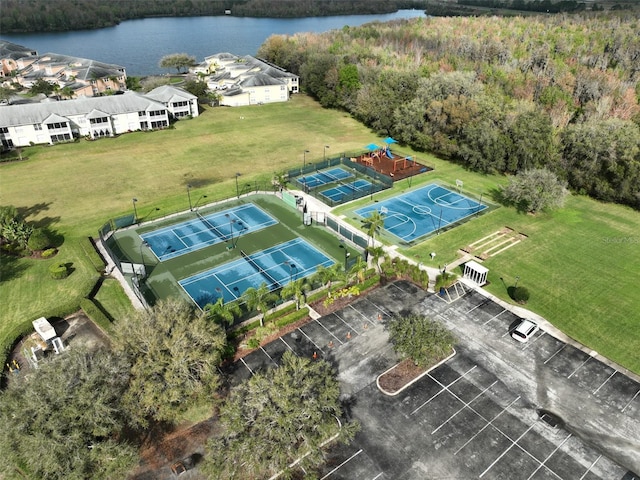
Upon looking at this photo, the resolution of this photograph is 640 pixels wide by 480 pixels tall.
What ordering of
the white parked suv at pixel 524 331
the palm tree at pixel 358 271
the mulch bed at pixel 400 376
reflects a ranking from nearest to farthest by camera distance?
1. the mulch bed at pixel 400 376
2. the white parked suv at pixel 524 331
3. the palm tree at pixel 358 271

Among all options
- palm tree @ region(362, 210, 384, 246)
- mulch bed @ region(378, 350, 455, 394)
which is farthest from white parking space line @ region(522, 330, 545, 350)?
palm tree @ region(362, 210, 384, 246)

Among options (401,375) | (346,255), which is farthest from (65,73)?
(401,375)

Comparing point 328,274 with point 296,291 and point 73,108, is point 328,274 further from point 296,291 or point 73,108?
point 73,108

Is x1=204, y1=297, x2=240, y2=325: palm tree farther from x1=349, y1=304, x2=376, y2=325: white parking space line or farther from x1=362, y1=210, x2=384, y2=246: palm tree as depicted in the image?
x1=362, y1=210, x2=384, y2=246: palm tree

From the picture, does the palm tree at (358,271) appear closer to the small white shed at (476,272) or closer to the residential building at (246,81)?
the small white shed at (476,272)

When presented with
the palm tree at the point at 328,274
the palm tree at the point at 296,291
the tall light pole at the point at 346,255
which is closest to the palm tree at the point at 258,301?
the palm tree at the point at 296,291

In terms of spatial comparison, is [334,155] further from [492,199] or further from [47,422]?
[47,422]
